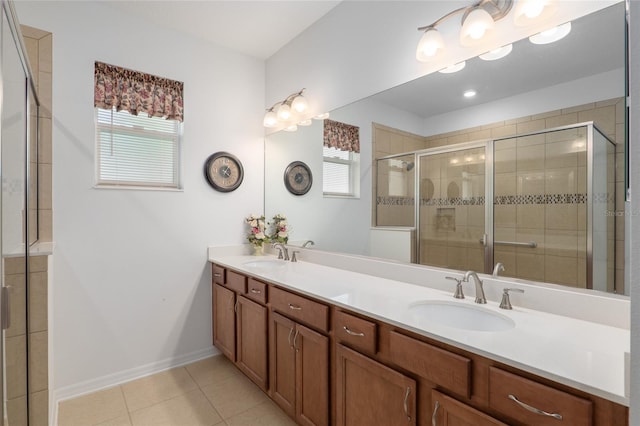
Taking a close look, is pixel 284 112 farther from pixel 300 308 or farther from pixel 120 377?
pixel 120 377

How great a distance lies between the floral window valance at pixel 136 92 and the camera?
7.51ft

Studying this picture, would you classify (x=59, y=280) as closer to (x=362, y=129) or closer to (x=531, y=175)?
(x=362, y=129)

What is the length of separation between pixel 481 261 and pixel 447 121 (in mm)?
766

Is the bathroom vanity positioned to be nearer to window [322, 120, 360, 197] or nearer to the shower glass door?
the shower glass door

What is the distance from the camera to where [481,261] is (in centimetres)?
159

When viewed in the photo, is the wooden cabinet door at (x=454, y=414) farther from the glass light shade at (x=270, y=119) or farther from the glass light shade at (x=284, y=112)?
the glass light shade at (x=270, y=119)

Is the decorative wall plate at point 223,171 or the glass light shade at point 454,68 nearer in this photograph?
the glass light shade at point 454,68

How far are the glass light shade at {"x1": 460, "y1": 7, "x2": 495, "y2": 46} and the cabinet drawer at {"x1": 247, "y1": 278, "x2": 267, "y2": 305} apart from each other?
1.76 metres

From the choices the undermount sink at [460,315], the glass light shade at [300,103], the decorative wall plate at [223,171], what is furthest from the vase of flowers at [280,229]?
the undermount sink at [460,315]

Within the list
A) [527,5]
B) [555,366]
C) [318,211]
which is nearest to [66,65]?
[318,211]

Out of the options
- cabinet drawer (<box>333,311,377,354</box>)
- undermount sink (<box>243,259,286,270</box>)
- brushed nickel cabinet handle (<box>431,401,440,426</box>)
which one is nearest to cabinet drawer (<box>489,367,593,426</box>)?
brushed nickel cabinet handle (<box>431,401,440,426</box>)

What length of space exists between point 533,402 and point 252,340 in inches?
66.9

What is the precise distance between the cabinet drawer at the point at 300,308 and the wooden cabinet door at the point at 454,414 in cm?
60

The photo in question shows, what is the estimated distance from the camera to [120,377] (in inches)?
93.1
